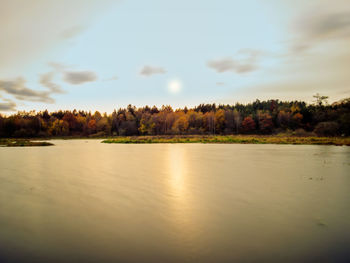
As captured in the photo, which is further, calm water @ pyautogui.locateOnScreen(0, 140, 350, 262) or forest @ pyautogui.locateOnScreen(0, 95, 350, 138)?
forest @ pyautogui.locateOnScreen(0, 95, 350, 138)

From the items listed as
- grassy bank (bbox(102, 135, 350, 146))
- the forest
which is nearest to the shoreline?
grassy bank (bbox(102, 135, 350, 146))

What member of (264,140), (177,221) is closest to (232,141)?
(264,140)

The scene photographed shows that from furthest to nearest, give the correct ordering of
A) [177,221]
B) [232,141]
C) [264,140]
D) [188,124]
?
[188,124], [232,141], [264,140], [177,221]

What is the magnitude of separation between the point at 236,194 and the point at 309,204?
210cm

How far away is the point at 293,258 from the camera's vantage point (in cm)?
359

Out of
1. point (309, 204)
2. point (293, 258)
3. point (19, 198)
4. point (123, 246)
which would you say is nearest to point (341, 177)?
point (309, 204)

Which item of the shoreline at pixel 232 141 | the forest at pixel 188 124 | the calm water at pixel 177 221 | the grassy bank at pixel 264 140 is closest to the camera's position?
the calm water at pixel 177 221

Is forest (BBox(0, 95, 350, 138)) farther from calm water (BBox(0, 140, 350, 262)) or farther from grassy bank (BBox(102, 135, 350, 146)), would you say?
calm water (BBox(0, 140, 350, 262))

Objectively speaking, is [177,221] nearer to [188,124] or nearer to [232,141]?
[232,141]

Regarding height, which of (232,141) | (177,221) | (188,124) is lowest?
(232,141)

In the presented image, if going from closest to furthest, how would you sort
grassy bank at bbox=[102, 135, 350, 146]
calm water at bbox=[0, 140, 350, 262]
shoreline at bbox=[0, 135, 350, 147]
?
calm water at bbox=[0, 140, 350, 262] < grassy bank at bbox=[102, 135, 350, 146] < shoreline at bbox=[0, 135, 350, 147]

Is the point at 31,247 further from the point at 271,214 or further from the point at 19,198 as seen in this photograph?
the point at 271,214

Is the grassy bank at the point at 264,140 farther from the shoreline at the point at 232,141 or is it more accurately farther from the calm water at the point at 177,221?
the calm water at the point at 177,221

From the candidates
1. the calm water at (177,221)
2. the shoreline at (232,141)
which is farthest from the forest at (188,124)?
the calm water at (177,221)
